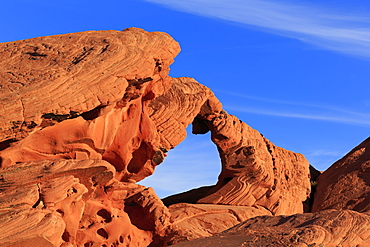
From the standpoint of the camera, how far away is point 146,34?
18.5 meters

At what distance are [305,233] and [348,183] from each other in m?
11.4

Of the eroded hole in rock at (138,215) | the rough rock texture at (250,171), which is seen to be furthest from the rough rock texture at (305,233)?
the rough rock texture at (250,171)

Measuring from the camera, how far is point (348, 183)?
75.9 ft

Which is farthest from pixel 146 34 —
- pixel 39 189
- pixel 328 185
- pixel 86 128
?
pixel 328 185

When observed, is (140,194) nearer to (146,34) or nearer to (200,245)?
(146,34)

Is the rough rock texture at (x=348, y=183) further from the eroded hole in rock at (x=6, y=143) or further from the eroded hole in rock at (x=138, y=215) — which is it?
the eroded hole in rock at (x=6, y=143)

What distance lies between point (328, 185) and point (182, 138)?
6322 millimetres

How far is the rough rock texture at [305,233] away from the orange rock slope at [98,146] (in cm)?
333

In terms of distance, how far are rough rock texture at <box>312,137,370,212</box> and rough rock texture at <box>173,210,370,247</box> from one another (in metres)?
7.92

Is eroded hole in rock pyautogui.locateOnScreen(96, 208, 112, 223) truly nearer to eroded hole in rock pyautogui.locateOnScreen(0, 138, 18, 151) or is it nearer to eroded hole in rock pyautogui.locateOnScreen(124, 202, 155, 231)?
eroded hole in rock pyautogui.locateOnScreen(124, 202, 155, 231)

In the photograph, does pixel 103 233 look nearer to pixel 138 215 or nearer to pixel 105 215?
pixel 105 215

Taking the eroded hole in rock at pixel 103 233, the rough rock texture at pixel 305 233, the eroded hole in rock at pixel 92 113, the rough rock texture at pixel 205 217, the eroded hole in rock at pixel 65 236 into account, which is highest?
the eroded hole in rock at pixel 92 113

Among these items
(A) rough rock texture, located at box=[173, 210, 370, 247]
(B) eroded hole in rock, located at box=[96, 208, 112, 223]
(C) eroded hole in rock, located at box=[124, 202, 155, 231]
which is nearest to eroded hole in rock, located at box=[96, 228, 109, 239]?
(B) eroded hole in rock, located at box=[96, 208, 112, 223]

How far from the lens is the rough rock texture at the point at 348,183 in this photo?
2217cm
